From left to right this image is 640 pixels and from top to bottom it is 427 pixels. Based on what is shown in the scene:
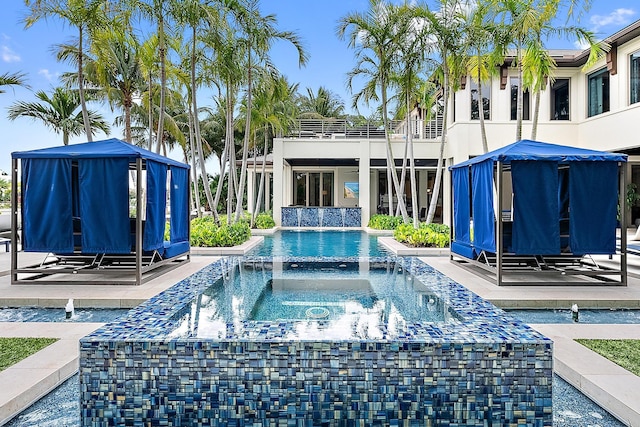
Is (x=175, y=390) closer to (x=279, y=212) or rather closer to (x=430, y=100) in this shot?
(x=430, y=100)

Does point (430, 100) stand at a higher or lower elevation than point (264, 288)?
higher

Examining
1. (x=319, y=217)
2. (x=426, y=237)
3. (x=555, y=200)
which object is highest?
(x=555, y=200)

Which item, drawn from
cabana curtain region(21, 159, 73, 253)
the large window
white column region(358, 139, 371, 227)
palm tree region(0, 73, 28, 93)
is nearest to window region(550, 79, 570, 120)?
white column region(358, 139, 371, 227)

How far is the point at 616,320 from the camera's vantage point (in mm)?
5574

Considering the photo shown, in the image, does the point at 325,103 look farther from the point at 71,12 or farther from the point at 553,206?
the point at 553,206

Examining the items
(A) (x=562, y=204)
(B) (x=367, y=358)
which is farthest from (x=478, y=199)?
(B) (x=367, y=358)

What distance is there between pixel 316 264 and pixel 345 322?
411 cm

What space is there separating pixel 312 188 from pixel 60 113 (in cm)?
1274

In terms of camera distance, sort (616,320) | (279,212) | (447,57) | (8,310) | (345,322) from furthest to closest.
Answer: (279,212), (447,57), (8,310), (616,320), (345,322)

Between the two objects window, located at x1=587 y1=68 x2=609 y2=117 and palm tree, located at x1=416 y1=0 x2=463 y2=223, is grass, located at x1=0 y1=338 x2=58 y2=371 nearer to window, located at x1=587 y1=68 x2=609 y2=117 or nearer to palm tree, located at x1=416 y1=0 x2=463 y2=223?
palm tree, located at x1=416 y1=0 x2=463 y2=223

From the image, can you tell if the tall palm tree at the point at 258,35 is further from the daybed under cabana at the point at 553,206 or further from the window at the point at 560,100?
the window at the point at 560,100

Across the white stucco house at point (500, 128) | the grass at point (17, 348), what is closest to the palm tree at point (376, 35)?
the white stucco house at point (500, 128)

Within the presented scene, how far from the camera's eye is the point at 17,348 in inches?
166

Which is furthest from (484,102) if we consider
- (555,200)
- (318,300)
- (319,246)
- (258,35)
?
(318,300)
